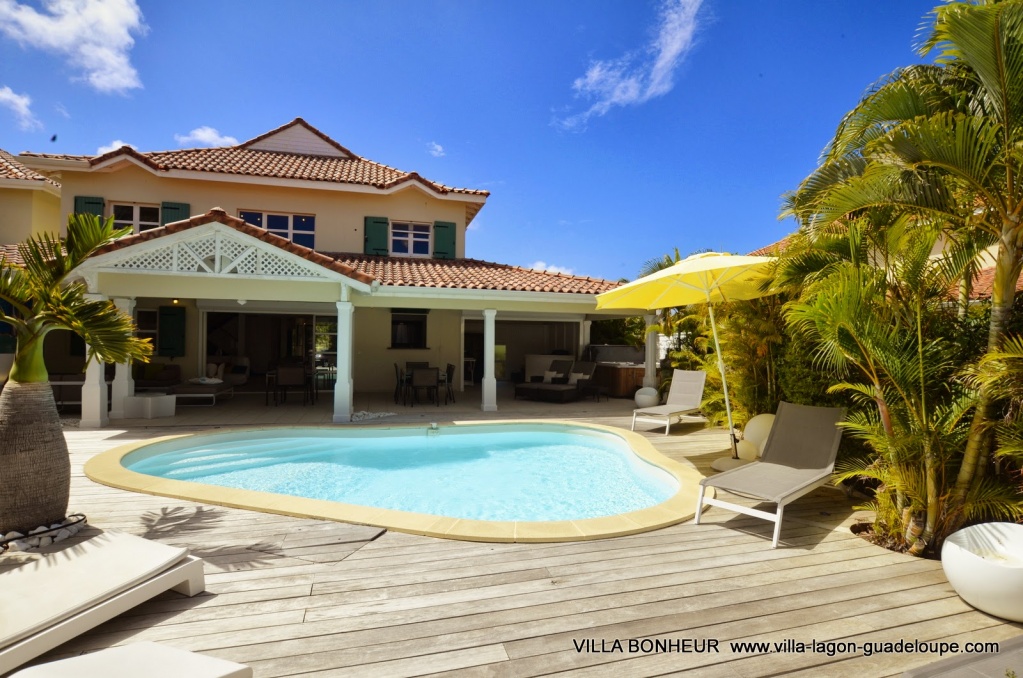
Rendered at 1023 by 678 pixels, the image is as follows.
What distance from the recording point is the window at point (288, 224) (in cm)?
1497

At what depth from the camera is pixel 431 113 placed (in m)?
12.7

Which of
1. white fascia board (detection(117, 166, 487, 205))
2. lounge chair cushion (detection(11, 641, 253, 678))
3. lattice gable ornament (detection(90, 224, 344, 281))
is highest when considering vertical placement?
white fascia board (detection(117, 166, 487, 205))

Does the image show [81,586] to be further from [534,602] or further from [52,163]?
[52,163]

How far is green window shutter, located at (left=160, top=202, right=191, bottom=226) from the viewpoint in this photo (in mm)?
14172

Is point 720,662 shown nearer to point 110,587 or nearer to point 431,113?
point 110,587

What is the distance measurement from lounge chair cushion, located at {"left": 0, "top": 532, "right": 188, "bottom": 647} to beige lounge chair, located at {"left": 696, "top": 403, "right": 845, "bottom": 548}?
482cm

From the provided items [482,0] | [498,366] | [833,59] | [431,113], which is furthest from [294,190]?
[833,59]

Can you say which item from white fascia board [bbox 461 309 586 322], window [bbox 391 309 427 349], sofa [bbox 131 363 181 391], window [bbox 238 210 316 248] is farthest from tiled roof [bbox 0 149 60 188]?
white fascia board [bbox 461 309 586 322]

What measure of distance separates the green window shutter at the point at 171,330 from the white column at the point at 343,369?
6.74 m

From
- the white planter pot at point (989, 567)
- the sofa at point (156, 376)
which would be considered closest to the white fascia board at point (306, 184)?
the sofa at point (156, 376)

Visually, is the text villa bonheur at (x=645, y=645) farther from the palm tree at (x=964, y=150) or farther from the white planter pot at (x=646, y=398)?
the white planter pot at (x=646, y=398)

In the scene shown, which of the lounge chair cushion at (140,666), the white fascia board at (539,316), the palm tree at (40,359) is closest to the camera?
the lounge chair cushion at (140,666)

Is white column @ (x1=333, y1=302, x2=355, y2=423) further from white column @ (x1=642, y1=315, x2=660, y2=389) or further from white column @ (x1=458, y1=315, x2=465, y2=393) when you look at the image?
white column @ (x1=642, y1=315, x2=660, y2=389)

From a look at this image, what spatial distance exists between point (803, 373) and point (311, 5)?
1260 cm
